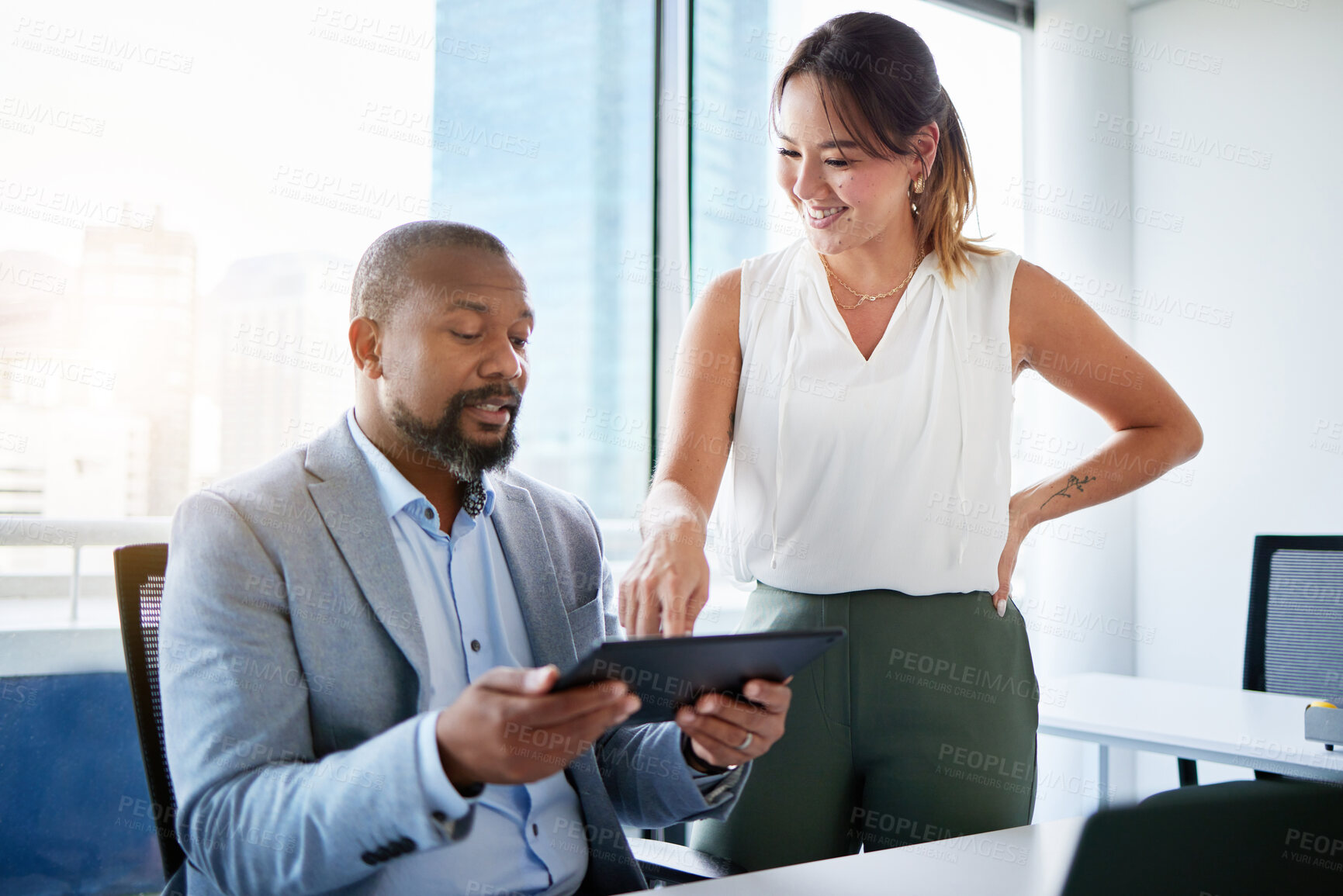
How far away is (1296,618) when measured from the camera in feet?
9.10

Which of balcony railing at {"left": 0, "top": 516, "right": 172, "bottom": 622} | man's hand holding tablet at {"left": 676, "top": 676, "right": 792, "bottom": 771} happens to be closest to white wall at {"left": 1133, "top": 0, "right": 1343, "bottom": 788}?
man's hand holding tablet at {"left": 676, "top": 676, "right": 792, "bottom": 771}

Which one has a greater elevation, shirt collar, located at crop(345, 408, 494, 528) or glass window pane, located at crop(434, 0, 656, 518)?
glass window pane, located at crop(434, 0, 656, 518)

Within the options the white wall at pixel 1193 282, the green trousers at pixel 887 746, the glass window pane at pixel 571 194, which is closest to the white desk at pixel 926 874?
the green trousers at pixel 887 746

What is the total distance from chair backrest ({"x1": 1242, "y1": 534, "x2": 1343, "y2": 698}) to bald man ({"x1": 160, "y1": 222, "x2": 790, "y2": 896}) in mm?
2087

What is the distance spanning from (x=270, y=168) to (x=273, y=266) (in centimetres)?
23

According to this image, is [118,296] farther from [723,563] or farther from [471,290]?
[723,563]

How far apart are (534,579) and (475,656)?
16cm

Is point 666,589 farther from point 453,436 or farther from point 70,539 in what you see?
point 70,539

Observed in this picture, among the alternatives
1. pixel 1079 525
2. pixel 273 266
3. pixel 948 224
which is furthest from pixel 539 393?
pixel 1079 525

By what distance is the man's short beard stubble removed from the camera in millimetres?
1475

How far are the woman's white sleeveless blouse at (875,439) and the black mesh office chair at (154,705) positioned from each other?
1.31 ft

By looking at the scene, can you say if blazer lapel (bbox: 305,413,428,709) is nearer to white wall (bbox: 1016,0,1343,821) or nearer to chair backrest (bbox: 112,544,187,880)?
chair backrest (bbox: 112,544,187,880)

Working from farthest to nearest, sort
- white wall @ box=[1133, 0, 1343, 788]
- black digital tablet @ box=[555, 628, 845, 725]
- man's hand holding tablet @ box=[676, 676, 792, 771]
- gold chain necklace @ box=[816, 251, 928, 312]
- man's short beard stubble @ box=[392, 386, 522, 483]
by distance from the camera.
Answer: white wall @ box=[1133, 0, 1343, 788] < gold chain necklace @ box=[816, 251, 928, 312] < man's short beard stubble @ box=[392, 386, 522, 483] < man's hand holding tablet @ box=[676, 676, 792, 771] < black digital tablet @ box=[555, 628, 845, 725]

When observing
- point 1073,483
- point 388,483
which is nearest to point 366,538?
point 388,483
